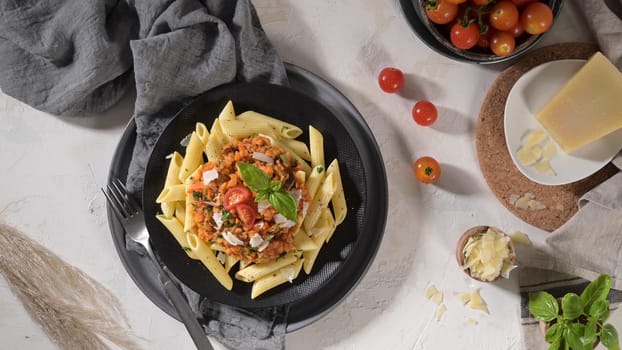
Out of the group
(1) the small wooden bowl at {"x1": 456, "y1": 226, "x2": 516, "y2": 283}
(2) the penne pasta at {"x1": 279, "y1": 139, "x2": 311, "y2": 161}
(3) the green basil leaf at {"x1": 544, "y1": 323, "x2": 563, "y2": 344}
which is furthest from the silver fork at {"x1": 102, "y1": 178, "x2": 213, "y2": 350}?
(3) the green basil leaf at {"x1": 544, "y1": 323, "x2": 563, "y2": 344}

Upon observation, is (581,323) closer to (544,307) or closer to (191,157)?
(544,307)

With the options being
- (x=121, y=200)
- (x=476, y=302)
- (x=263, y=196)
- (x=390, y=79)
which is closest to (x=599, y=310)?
(x=476, y=302)

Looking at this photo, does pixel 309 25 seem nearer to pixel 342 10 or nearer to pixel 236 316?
pixel 342 10

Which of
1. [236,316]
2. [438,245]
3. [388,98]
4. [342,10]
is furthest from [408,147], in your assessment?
[236,316]

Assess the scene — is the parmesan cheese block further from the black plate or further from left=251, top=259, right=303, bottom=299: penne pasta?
left=251, top=259, right=303, bottom=299: penne pasta

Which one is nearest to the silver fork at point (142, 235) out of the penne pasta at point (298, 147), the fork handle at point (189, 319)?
the fork handle at point (189, 319)

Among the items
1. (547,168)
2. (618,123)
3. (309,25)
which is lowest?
(547,168)

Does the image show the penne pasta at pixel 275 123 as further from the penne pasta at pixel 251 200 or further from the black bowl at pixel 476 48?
the black bowl at pixel 476 48
